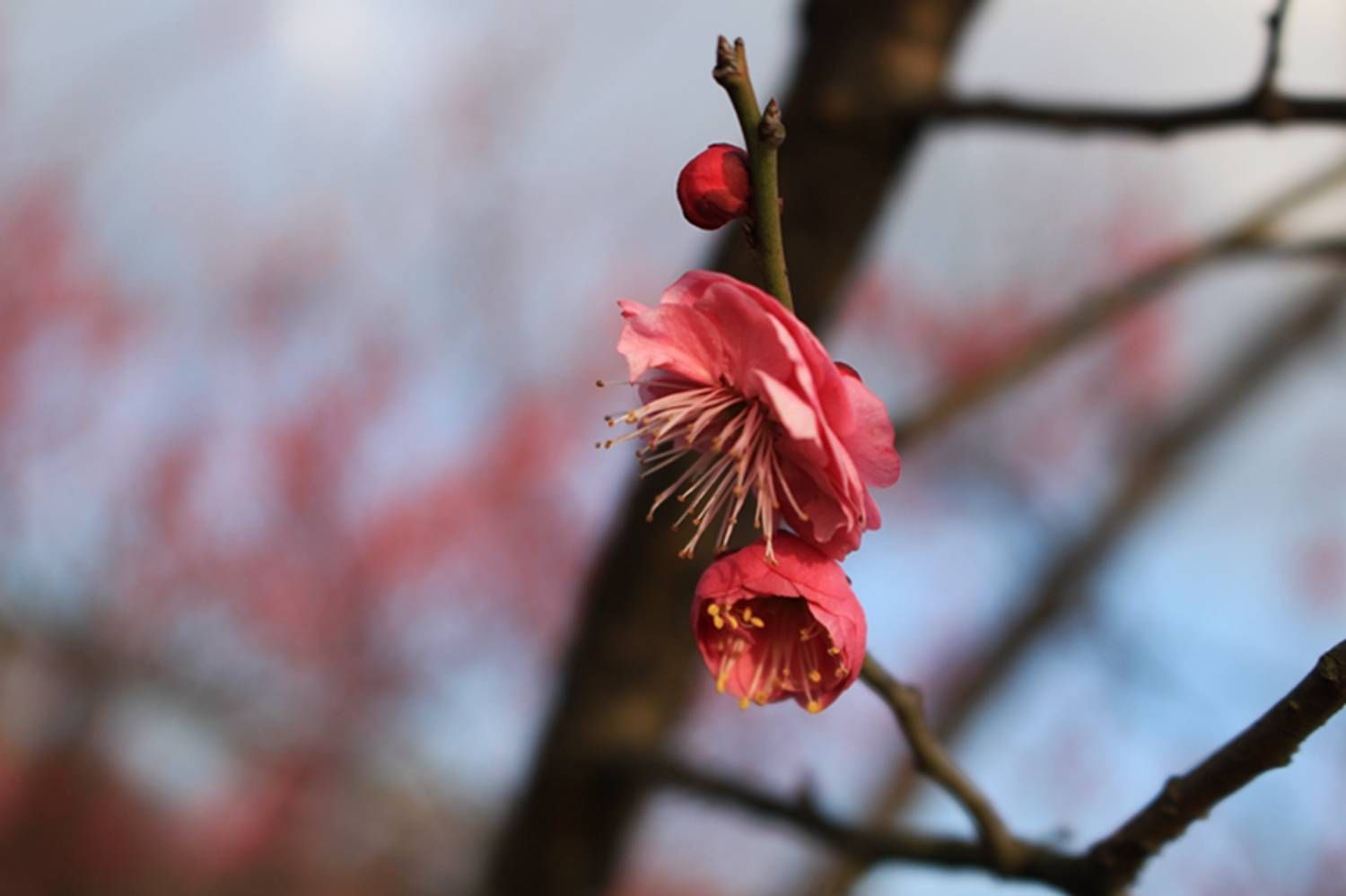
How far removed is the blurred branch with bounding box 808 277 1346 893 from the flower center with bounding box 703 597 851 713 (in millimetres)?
2645

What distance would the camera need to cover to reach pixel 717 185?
0.62 meters

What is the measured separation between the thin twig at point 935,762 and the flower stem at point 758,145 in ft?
1.01

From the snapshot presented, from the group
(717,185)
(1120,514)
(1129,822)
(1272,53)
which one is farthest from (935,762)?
(1120,514)

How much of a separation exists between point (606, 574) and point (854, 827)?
2.73 ft

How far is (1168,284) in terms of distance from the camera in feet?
6.86

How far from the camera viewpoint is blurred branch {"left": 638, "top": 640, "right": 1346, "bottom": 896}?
0.65 meters

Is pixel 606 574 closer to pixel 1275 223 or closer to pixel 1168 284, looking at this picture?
pixel 1168 284

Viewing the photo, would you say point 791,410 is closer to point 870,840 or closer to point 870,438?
point 870,438

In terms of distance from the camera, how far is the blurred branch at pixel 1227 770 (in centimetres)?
63

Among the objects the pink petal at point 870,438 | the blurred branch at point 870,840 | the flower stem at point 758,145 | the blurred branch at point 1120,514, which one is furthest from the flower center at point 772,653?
the blurred branch at point 1120,514

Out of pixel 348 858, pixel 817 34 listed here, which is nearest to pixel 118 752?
pixel 348 858

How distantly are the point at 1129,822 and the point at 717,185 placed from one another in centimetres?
59

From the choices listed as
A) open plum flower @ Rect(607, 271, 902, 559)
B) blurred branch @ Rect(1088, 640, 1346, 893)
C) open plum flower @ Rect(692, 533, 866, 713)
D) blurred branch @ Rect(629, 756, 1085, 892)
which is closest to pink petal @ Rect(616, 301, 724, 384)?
open plum flower @ Rect(607, 271, 902, 559)

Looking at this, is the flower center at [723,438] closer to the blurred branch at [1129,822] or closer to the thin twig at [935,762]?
the thin twig at [935,762]
